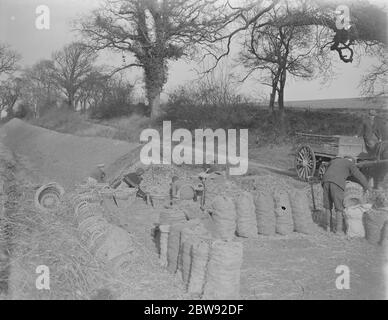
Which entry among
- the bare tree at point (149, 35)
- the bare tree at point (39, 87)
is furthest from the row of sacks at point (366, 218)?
the bare tree at point (39, 87)

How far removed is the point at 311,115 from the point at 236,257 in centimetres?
1828

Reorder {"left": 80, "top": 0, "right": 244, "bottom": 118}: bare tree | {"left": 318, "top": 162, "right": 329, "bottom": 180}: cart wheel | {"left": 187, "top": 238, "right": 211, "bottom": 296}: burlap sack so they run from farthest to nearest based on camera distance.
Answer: {"left": 80, "top": 0, "right": 244, "bottom": 118}: bare tree
{"left": 318, "top": 162, "right": 329, "bottom": 180}: cart wheel
{"left": 187, "top": 238, "right": 211, "bottom": 296}: burlap sack

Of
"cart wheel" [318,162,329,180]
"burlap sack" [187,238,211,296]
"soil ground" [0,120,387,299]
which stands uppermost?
"cart wheel" [318,162,329,180]

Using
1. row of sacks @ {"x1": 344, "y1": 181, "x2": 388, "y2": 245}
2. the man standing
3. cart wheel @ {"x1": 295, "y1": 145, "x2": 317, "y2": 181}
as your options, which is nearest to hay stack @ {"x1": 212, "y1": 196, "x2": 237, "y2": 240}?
the man standing

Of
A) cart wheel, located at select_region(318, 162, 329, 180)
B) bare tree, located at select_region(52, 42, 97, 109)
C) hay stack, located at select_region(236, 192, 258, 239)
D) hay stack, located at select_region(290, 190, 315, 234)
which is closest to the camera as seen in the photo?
hay stack, located at select_region(236, 192, 258, 239)

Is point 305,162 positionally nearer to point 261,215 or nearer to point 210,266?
point 261,215

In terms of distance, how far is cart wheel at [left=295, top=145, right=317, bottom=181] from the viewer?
1133cm

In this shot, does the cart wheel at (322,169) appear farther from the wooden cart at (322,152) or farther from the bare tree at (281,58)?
the bare tree at (281,58)

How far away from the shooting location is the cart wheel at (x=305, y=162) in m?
11.3

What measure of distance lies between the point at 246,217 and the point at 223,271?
2458 millimetres

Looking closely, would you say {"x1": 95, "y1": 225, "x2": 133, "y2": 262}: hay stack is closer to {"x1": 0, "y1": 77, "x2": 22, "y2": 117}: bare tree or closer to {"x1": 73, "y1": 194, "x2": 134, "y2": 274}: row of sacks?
{"x1": 73, "y1": 194, "x2": 134, "y2": 274}: row of sacks

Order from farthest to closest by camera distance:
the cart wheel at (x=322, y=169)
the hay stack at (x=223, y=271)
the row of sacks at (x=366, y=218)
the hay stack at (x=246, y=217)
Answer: the cart wheel at (x=322, y=169) < the hay stack at (x=246, y=217) < the row of sacks at (x=366, y=218) < the hay stack at (x=223, y=271)

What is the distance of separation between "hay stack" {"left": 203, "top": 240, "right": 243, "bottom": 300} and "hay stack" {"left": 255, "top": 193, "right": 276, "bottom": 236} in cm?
261

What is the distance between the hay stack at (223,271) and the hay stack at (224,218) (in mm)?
2133
